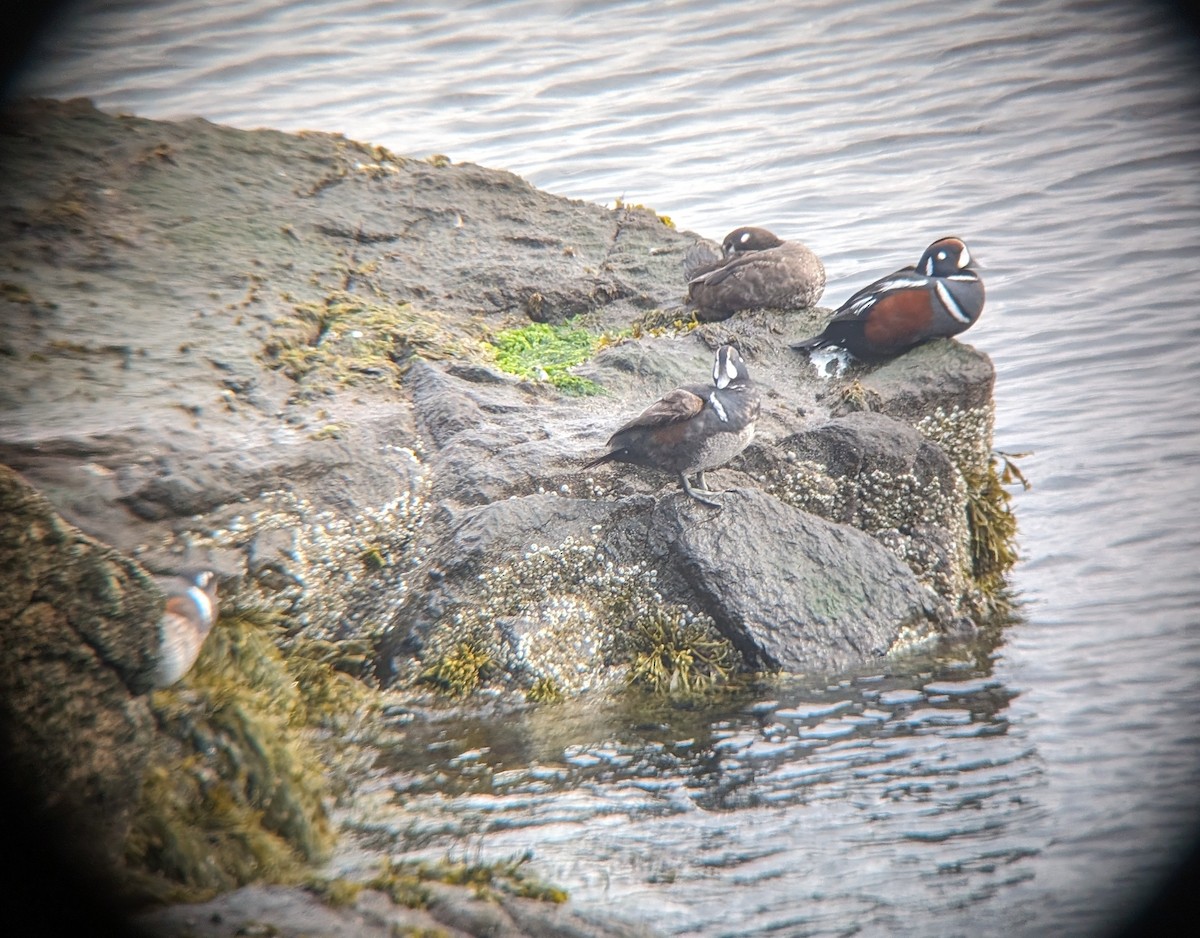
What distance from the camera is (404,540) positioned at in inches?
191

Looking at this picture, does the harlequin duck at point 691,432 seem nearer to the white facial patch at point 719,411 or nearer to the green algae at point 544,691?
the white facial patch at point 719,411

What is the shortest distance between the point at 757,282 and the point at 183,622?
4.25 m

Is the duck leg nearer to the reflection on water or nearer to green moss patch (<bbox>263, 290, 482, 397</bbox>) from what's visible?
the reflection on water

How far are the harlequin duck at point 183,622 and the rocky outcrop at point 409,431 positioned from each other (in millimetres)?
317

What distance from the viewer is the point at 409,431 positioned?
5.24 meters

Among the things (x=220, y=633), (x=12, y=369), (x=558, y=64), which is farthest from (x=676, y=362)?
(x=558, y=64)

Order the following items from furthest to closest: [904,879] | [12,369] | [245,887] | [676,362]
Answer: [676,362] < [12,369] < [904,879] < [245,887]

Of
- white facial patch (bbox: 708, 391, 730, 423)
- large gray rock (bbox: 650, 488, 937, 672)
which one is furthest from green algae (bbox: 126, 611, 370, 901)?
white facial patch (bbox: 708, 391, 730, 423)

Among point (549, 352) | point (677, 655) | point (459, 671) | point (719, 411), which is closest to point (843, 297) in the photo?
point (549, 352)

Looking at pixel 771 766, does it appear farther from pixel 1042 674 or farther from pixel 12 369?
pixel 12 369

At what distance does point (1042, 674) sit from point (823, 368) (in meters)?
2.23

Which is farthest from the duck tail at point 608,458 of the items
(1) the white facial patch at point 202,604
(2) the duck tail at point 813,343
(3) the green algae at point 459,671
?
(1) the white facial patch at point 202,604

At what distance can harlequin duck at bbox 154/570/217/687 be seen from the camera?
327 cm

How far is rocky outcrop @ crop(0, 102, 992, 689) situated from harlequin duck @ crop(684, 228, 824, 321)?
0.13 m
